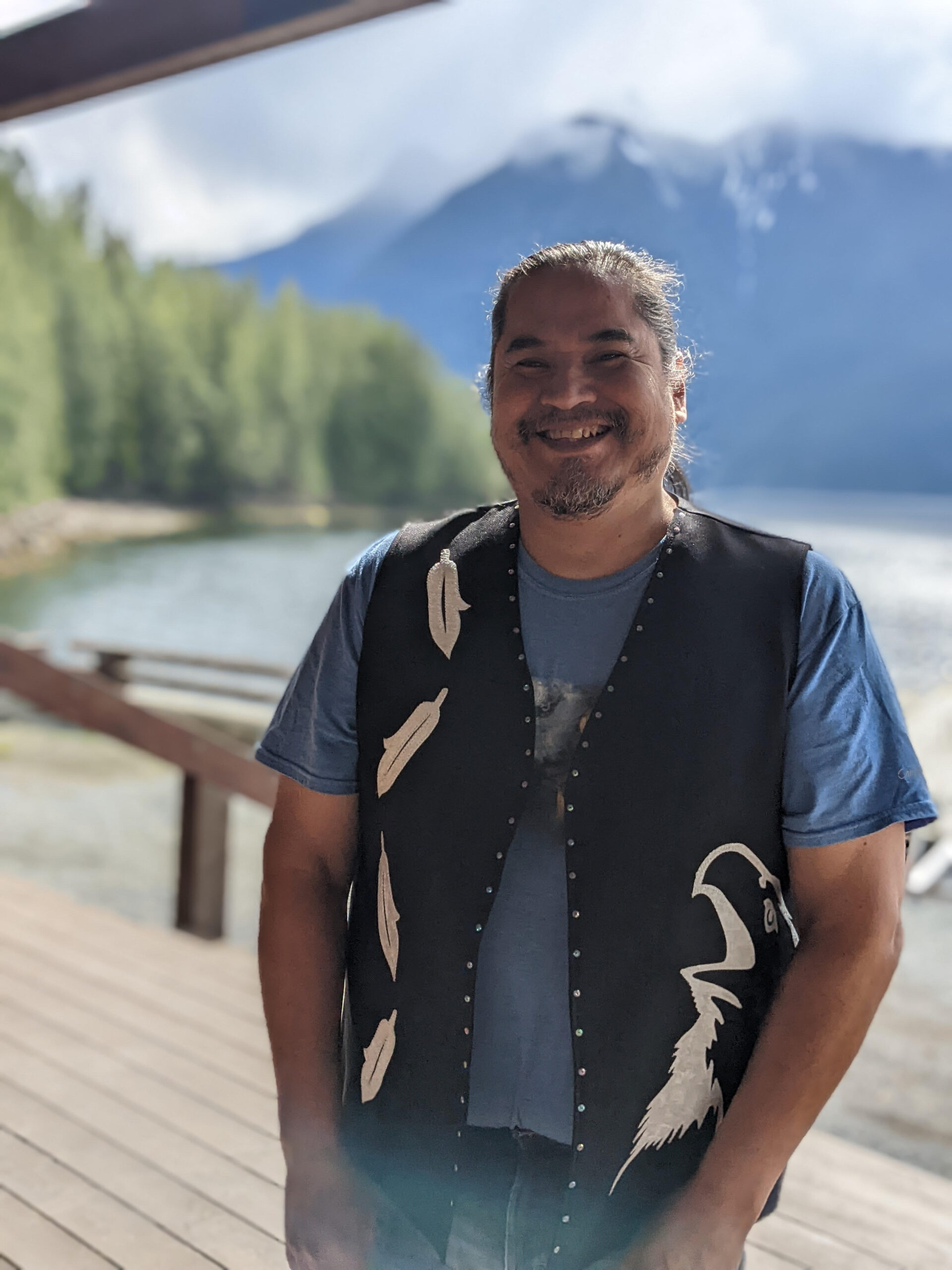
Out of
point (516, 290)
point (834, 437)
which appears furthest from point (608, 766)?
point (834, 437)

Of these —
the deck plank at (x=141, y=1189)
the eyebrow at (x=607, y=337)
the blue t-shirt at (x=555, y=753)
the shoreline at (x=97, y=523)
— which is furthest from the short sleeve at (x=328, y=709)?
the shoreline at (x=97, y=523)

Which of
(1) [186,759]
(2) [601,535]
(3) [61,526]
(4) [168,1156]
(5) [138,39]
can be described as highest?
(5) [138,39]

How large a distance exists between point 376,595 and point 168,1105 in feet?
4.20

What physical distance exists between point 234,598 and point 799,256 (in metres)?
37.5

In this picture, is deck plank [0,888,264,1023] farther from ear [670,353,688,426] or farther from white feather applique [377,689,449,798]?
ear [670,353,688,426]

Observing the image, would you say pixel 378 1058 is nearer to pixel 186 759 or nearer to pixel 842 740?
pixel 842 740

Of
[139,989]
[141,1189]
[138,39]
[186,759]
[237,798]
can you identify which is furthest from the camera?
[237,798]

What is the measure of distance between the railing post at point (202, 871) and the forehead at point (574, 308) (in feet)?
7.02

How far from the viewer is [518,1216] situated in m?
0.88

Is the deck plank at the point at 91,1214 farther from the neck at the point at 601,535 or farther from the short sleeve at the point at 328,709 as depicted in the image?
the neck at the point at 601,535

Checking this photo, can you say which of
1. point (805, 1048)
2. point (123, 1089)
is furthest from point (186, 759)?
point (805, 1048)

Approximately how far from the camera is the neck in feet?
2.99

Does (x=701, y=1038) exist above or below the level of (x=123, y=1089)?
above

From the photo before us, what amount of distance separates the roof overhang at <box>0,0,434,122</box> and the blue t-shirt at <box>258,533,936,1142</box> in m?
1.23
